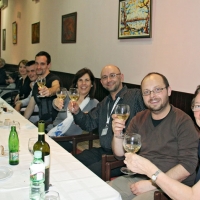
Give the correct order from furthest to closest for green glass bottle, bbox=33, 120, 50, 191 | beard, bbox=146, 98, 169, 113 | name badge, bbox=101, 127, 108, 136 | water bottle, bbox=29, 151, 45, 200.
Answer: name badge, bbox=101, 127, 108, 136 < beard, bbox=146, 98, 169, 113 < green glass bottle, bbox=33, 120, 50, 191 < water bottle, bbox=29, 151, 45, 200

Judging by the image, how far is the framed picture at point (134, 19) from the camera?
135 inches

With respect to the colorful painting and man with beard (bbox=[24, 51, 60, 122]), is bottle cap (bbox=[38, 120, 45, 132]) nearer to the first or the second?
man with beard (bbox=[24, 51, 60, 122])

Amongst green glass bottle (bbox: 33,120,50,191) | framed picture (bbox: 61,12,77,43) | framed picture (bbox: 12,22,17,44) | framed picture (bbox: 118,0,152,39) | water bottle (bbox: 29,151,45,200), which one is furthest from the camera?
framed picture (bbox: 12,22,17,44)

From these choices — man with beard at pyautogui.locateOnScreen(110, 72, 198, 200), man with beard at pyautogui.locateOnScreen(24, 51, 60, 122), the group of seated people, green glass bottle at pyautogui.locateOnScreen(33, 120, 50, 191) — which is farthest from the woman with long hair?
green glass bottle at pyautogui.locateOnScreen(33, 120, 50, 191)

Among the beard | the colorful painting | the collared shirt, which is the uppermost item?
the colorful painting

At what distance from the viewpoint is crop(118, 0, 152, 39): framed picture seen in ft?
11.2

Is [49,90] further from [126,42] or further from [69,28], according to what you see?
[69,28]

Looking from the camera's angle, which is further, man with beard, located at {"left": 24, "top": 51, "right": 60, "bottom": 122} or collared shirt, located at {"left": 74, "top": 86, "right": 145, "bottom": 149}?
man with beard, located at {"left": 24, "top": 51, "right": 60, "bottom": 122}

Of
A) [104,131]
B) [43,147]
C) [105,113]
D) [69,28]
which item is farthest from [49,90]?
[69,28]

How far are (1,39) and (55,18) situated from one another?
6.19 m

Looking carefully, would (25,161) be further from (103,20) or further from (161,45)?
(103,20)

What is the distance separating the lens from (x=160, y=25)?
328 cm

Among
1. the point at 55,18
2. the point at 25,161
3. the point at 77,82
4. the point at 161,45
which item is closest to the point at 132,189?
the point at 25,161

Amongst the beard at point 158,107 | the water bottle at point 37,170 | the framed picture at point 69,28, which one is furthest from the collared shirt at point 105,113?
the framed picture at point 69,28
